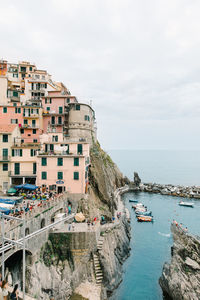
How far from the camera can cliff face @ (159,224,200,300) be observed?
84.7 feet

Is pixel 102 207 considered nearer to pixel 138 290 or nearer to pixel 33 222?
pixel 138 290

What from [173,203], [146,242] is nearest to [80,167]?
[146,242]

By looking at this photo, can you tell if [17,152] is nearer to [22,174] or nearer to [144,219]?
[22,174]

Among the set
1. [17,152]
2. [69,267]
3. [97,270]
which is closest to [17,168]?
[17,152]

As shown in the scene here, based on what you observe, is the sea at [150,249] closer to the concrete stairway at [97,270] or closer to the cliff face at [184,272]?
the cliff face at [184,272]

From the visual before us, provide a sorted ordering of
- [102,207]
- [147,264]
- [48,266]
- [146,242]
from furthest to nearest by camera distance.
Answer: [146,242], [102,207], [147,264], [48,266]

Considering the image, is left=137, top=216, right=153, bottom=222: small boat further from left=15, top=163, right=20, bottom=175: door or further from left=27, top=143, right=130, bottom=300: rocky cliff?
left=15, top=163, right=20, bottom=175: door

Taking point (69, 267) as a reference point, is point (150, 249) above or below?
below

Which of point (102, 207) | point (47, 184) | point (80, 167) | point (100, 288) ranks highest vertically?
point (80, 167)

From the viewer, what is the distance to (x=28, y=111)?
170 ft

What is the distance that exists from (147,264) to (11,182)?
3017 cm

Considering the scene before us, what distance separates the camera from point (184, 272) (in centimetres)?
2745

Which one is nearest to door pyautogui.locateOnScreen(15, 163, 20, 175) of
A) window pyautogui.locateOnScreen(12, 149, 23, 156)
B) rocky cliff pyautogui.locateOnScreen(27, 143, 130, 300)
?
window pyautogui.locateOnScreen(12, 149, 23, 156)

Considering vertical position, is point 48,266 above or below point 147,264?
above
